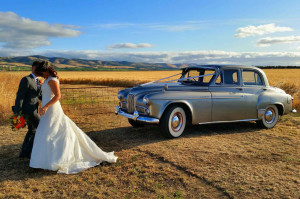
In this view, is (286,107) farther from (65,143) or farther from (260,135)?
(65,143)

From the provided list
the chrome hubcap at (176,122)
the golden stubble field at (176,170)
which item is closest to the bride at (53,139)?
the golden stubble field at (176,170)

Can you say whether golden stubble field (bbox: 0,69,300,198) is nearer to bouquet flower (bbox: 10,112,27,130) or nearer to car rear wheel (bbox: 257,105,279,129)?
car rear wheel (bbox: 257,105,279,129)

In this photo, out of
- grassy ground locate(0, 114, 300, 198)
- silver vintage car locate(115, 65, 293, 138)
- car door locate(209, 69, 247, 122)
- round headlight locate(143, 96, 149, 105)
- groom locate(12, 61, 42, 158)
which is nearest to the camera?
grassy ground locate(0, 114, 300, 198)

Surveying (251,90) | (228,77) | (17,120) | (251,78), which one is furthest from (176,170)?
(251,78)

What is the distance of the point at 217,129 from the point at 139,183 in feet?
14.2

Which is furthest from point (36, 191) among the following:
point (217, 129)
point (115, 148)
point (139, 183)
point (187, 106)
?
point (217, 129)

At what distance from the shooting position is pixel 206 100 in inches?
261

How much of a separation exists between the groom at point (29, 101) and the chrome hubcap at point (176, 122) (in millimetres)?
3035

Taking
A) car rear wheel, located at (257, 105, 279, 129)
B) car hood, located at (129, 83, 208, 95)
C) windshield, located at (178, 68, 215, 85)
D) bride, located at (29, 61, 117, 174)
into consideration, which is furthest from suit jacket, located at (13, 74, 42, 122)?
car rear wheel, located at (257, 105, 279, 129)

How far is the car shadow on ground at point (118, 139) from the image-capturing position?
4.52 meters

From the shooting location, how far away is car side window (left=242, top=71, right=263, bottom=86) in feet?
24.4

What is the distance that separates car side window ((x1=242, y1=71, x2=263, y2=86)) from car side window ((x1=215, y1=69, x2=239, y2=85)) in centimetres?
30

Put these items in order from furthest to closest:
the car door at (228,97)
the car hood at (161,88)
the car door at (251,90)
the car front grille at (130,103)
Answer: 1. the car door at (251,90)
2. the car door at (228,97)
3. the car front grille at (130,103)
4. the car hood at (161,88)

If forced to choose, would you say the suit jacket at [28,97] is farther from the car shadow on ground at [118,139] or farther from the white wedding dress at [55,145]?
the car shadow on ground at [118,139]
